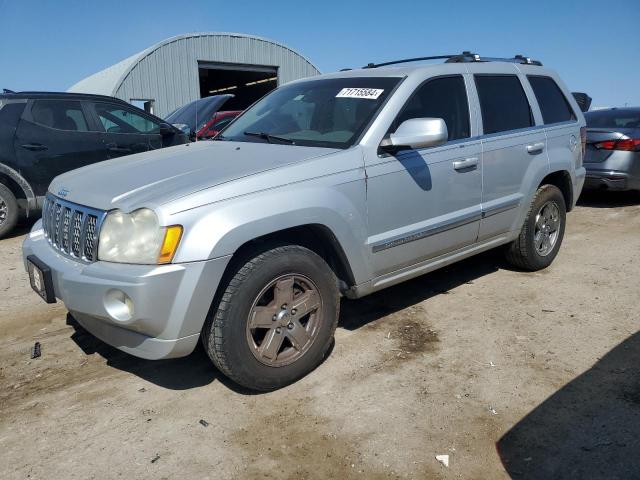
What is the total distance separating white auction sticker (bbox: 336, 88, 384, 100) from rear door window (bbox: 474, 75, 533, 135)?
38.6 inches

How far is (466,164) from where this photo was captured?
378cm

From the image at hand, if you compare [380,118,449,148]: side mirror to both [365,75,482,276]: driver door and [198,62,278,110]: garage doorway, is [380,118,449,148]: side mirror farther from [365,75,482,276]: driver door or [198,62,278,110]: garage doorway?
[198,62,278,110]: garage doorway

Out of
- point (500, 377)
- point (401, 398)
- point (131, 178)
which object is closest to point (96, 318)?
point (131, 178)

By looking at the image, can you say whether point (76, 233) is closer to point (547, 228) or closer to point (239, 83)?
point (547, 228)

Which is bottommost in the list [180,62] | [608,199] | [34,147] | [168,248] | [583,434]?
[608,199]

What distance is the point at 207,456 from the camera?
2441 millimetres

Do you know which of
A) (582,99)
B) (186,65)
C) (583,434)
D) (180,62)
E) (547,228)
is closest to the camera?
(583,434)

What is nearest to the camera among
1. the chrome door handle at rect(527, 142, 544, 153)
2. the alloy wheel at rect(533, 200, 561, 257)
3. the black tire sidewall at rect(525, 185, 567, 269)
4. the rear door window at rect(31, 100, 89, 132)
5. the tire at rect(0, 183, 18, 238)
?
the chrome door handle at rect(527, 142, 544, 153)

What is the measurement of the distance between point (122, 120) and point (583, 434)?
21.8 ft

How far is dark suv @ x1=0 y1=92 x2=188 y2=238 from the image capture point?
6.45 metres

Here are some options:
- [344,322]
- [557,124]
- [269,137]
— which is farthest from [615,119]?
→ [269,137]

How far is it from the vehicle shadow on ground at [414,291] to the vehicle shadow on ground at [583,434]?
144 centimetres

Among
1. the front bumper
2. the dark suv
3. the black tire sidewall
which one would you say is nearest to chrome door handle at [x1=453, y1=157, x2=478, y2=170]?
the black tire sidewall

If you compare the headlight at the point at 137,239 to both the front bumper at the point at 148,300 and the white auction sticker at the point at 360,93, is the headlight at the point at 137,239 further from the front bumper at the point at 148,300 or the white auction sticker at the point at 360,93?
the white auction sticker at the point at 360,93
